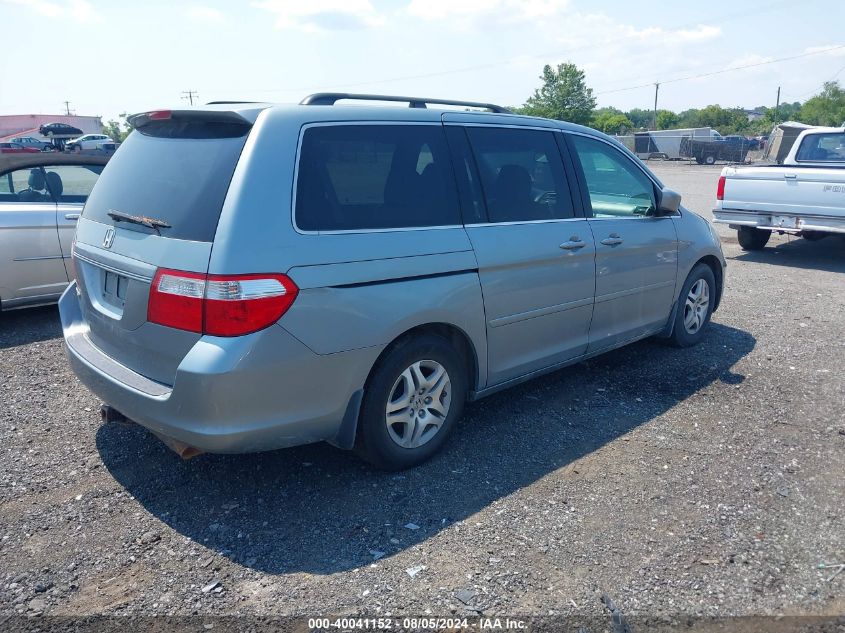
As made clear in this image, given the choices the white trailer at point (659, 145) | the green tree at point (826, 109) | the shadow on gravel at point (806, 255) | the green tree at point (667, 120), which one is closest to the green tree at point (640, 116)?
the green tree at point (667, 120)

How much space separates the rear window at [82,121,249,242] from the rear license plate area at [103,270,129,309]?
0.89 feet

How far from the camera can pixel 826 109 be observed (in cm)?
8525

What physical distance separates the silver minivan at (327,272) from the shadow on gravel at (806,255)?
23.2 feet

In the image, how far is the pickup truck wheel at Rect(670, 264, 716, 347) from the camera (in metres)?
5.87

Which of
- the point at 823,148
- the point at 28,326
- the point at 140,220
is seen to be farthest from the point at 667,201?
the point at 823,148

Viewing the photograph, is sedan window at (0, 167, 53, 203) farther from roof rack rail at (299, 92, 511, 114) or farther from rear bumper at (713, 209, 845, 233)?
rear bumper at (713, 209, 845, 233)

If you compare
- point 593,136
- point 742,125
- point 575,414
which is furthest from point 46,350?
point 742,125

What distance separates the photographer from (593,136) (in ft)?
16.8

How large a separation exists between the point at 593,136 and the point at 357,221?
2.43 meters

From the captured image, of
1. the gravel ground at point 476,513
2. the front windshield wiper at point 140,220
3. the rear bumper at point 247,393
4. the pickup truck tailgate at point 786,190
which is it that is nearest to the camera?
the gravel ground at point 476,513

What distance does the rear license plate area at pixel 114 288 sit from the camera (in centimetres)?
347

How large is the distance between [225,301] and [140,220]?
79 centimetres

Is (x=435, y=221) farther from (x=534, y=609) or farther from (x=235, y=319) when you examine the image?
(x=534, y=609)

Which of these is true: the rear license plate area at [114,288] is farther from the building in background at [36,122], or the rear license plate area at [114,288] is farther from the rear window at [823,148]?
the building in background at [36,122]
